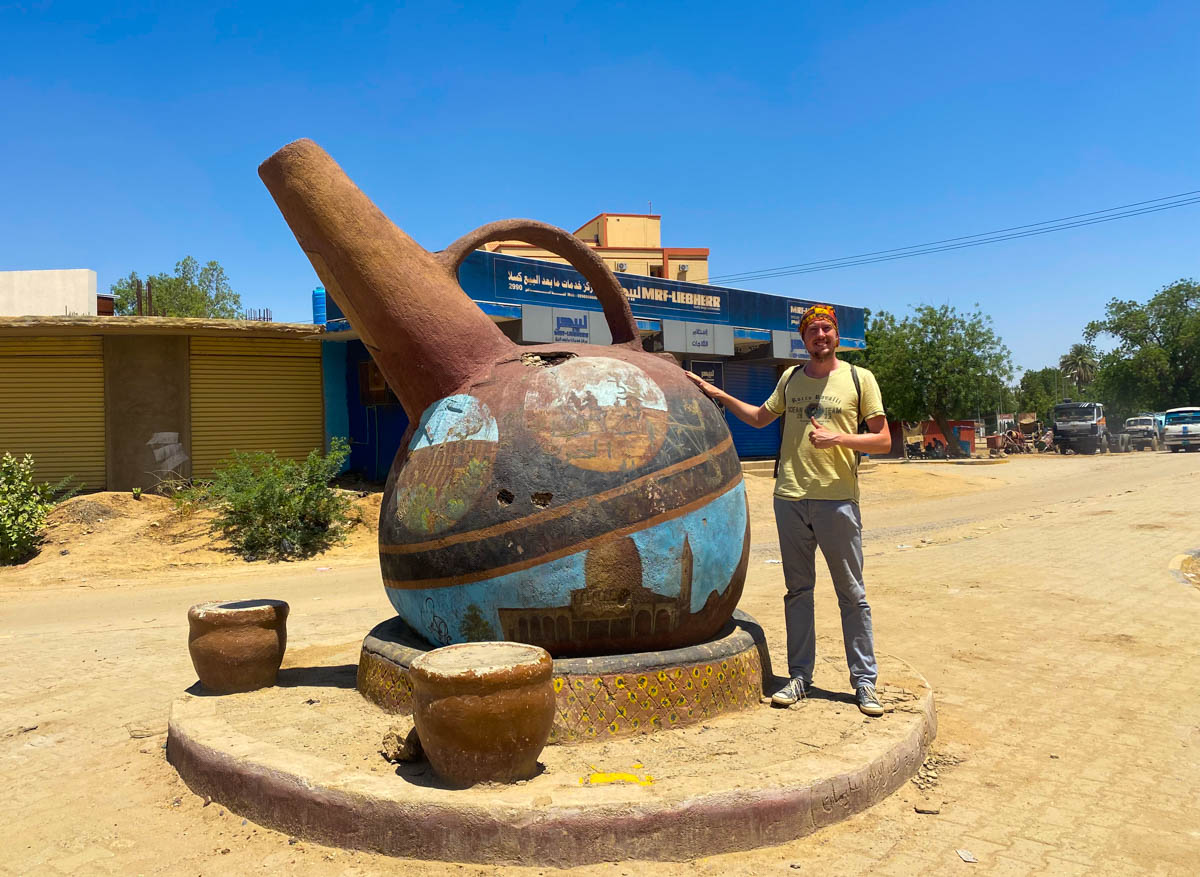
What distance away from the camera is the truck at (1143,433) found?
128 ft

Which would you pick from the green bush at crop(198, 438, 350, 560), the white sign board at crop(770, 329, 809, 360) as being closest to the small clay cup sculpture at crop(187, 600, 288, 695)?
the green bush at crop(198, 438, 350, 560)

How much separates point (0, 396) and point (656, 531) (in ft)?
51.6

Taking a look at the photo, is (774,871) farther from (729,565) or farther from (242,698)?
(242,698)

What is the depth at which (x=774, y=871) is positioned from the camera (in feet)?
9.07

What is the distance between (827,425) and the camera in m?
4.02

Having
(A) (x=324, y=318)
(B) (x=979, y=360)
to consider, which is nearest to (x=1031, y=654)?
(A) (x=324, y=318)

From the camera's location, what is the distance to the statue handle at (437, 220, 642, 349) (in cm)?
441

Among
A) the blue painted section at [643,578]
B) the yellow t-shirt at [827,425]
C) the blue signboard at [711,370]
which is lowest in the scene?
the blue painted section at [643,578]

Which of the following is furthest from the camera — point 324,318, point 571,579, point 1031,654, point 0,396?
point 324,318

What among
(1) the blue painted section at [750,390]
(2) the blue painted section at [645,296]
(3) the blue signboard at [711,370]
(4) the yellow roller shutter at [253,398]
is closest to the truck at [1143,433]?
(2) the blue painted section at [645,296]

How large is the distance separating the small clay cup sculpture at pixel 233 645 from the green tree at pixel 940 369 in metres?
32.5

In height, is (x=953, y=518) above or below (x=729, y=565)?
below

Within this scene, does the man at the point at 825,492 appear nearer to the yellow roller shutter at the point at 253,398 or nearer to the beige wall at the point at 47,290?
the yellow roller shutter at the point at 253,398

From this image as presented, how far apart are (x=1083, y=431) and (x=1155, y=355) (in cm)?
1670
